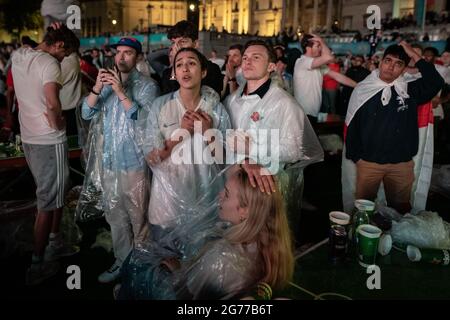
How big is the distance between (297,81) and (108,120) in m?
3.07

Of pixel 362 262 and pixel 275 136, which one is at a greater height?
pixel 275 136

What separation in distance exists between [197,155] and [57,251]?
1915mm

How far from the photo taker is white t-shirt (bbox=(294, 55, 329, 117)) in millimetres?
5379

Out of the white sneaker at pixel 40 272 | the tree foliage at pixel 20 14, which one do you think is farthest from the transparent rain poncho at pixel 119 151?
the tree foliage at pixel 20 14

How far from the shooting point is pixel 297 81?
550cm

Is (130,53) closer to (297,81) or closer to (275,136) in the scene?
(275,136)

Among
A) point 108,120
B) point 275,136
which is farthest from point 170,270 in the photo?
point 108,120

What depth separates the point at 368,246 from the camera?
2.27 meters

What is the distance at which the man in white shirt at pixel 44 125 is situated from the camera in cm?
321

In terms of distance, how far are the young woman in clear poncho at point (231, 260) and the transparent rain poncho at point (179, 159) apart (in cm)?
70

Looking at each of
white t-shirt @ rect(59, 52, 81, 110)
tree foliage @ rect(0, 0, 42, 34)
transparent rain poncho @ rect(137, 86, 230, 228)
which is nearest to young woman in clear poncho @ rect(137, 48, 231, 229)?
transparent rain poncho @ rect(137, 86, 230, 228)

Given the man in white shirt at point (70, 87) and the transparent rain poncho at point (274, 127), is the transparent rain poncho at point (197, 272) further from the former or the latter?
the man in white shirt at point (70, 87)

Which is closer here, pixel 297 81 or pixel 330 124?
pixel 297 81

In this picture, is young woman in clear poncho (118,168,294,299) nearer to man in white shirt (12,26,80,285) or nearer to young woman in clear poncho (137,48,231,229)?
young woman in clear poncho (137,48,231,229)
